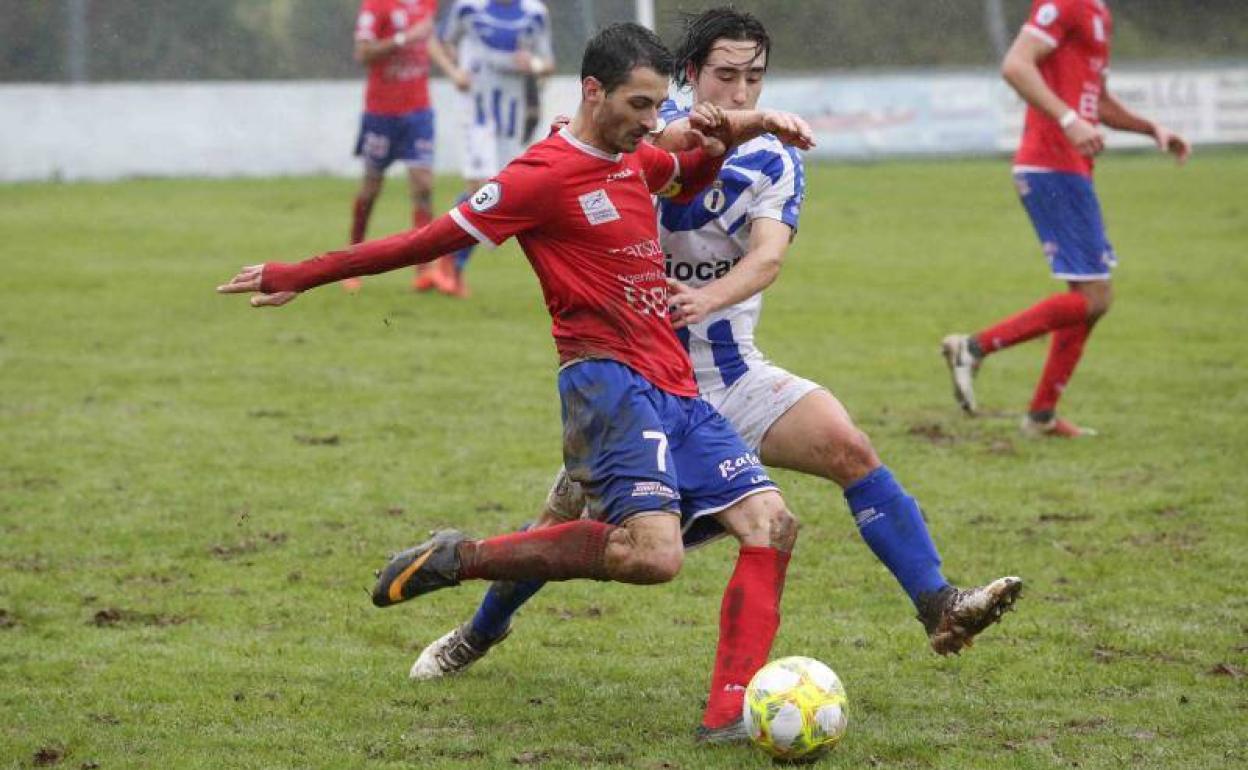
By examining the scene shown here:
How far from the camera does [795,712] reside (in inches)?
175

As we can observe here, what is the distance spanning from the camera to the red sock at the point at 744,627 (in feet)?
15.3

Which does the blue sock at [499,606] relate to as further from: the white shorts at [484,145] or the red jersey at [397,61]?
the red jersey at [397,61]

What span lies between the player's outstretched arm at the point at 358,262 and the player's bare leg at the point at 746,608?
3.48 feet

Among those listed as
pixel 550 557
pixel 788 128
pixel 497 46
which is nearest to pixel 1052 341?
pixel 788 128

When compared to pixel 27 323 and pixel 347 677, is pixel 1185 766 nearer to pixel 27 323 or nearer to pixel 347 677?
pixel 347 677

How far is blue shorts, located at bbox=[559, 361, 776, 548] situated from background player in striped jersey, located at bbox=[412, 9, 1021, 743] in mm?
393

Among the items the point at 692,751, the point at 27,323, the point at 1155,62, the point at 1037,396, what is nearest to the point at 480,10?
the point at 27,323

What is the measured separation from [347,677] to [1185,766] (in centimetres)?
238

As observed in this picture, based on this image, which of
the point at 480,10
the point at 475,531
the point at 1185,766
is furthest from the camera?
the point at 480,10

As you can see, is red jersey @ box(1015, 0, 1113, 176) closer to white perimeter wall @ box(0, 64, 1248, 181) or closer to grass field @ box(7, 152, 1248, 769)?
grass field @ box(7, 152, 1248, 769)

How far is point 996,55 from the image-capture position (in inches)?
1011

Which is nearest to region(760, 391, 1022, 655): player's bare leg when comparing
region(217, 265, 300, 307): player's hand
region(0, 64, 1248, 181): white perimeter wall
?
region(217, 265, 300, 307): player's hand

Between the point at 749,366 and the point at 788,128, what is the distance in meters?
0.81

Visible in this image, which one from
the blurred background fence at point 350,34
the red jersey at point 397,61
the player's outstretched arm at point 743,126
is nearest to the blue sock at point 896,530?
the player's outstretched arm at point 743,126
